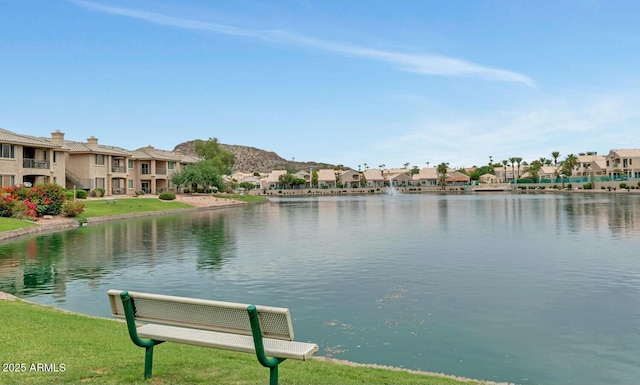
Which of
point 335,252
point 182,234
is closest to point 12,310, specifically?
point 335,252

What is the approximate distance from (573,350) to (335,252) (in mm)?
17300

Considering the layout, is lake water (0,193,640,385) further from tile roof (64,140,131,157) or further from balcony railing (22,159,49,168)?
tile roof (64,140,131,157)

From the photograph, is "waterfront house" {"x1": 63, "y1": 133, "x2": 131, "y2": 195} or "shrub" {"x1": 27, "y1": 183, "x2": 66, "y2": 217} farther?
"waterfront house" {"x1": 63, "y1": 133, "x2": 131, "y2": 195}

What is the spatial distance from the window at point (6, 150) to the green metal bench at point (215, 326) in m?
59.8

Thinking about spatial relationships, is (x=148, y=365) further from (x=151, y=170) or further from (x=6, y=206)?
(x=151, y=170)

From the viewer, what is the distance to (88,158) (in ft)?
260

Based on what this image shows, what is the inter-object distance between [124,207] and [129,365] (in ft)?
189

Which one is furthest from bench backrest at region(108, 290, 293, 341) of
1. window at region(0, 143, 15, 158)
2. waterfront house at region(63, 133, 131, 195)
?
waterfront house at region(63, 133, 131, 195)

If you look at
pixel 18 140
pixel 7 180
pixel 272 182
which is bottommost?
pixel 7 180

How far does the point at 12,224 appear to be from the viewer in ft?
126

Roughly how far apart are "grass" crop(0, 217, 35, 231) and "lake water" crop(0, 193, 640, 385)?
106 inches

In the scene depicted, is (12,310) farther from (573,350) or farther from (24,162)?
(24,162)

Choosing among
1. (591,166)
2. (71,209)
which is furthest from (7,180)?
(591,166)

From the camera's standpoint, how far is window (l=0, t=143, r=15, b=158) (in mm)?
58506
